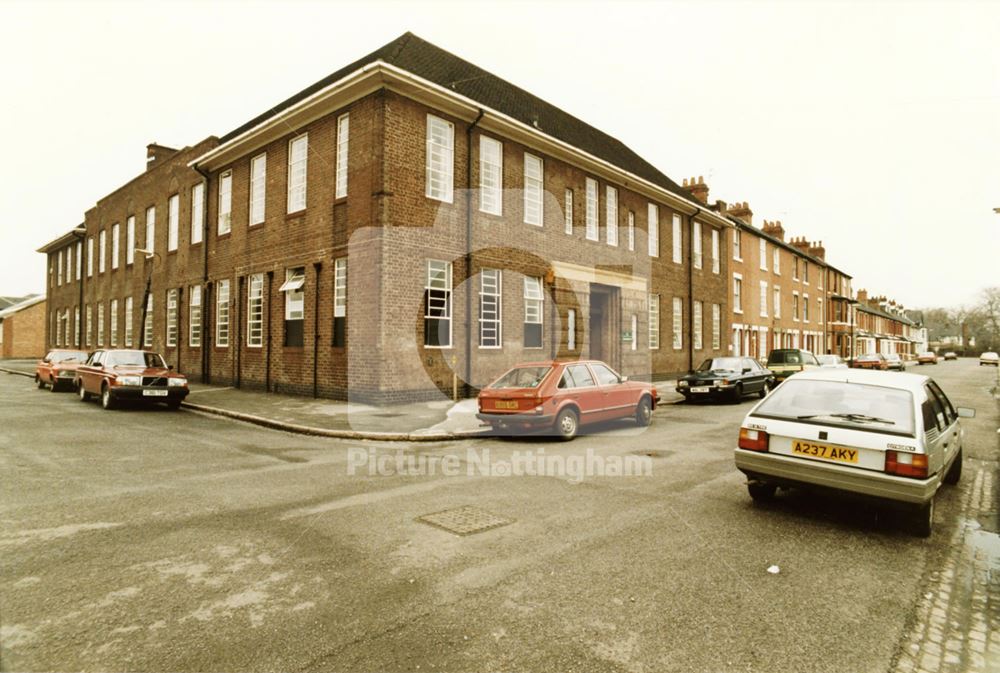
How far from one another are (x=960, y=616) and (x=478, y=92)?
1855cm

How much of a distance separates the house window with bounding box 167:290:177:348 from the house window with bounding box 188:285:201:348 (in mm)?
1697

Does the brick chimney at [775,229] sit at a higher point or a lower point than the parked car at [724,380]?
higher

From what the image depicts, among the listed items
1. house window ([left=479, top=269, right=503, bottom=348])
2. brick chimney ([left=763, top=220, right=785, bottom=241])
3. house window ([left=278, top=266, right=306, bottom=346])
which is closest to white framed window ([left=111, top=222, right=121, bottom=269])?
house window ([left=278, top=266, right=306, bottom=346])

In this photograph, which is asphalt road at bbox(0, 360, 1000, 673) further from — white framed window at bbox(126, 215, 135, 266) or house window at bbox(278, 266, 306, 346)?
white framed window at bbox(126, 215, 135, 266)

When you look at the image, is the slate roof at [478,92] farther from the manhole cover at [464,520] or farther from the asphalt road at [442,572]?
the manhole cover at [464,520]

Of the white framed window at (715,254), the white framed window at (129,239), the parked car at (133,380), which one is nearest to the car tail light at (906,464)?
the parked car at (133,380)

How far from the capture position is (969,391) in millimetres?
22859

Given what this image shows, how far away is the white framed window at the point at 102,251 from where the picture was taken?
3120 centimetres

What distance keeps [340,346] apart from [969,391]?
25.1 m

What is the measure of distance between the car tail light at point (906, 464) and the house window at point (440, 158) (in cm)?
1290

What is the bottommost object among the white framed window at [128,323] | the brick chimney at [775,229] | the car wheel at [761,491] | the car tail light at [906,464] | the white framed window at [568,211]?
the car wheel at [761,491]

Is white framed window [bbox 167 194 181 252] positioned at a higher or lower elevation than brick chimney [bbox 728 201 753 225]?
lower

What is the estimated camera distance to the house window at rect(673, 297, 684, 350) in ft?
88.2

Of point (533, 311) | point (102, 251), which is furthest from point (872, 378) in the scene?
point (102, 251)
